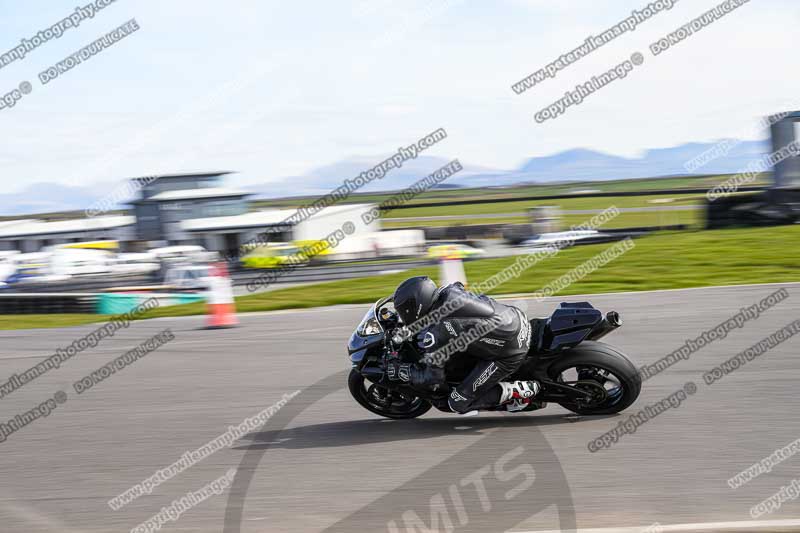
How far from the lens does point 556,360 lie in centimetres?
577

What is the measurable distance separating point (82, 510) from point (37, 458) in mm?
1431

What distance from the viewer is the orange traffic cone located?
12.2 meters

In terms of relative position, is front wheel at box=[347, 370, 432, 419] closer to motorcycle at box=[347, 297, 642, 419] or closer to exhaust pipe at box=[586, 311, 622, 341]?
motorcycle at box=[347, 297, 642, 419]

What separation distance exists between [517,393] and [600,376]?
0.70 metres

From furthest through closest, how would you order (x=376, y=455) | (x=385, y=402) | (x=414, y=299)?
(x=385, y=402), (x=414, y=299), (x=376, y=455)

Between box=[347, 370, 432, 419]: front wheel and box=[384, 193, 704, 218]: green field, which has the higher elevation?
box=[347, 370, 432, 419]: front wheel

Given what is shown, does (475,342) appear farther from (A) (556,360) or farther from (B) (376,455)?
(B) (376,455)

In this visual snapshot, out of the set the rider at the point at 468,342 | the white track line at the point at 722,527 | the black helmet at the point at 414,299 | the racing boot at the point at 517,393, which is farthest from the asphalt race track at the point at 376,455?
the black helmet at the point at 414,299

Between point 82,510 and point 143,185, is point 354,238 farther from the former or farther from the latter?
point 82,510

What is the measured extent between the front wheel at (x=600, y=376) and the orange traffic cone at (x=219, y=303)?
7.60m

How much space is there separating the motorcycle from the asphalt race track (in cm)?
20

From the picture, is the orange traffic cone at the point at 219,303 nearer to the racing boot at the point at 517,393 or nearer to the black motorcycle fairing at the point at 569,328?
the racing boot at the point at 517,393

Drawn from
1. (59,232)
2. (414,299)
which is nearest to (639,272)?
(414,299)

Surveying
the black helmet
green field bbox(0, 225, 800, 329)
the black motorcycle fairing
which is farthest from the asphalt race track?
green field bbox(0, 225, 800, 329)
